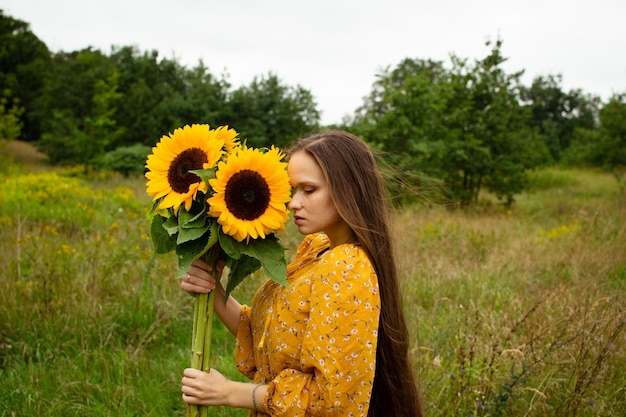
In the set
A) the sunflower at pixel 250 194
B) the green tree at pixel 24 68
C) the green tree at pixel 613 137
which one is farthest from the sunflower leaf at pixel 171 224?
the green tree at pixel 24 68

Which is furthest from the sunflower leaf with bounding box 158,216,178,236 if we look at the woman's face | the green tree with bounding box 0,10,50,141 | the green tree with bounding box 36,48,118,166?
the green tree with bounding box 0,10,50,141

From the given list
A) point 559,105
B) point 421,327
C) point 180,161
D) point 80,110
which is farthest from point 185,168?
point 559,105

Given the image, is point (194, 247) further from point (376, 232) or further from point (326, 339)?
point (376, 232)

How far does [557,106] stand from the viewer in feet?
155

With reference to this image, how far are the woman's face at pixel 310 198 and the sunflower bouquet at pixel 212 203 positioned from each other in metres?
0.14

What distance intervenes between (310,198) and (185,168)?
39cm

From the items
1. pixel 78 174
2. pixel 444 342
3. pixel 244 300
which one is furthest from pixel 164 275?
pixel 78 174

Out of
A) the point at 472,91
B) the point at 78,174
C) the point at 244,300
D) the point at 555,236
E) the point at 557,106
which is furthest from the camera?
the point at 557,106

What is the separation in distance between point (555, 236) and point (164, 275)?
505 cm

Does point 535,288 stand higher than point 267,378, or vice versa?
point 267,378

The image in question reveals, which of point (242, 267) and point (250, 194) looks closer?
point (250, 194)

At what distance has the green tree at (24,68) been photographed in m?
26.5

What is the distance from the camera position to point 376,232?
167cm

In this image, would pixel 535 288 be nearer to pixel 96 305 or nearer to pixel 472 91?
pixel 96 305
